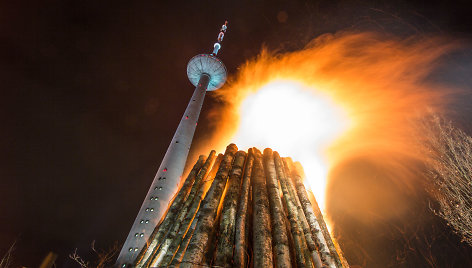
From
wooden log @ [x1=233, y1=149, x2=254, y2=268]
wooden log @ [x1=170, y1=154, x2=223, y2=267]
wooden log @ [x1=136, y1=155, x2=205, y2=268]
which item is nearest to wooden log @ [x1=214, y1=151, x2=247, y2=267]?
wooden log @ [x1=233, y1=149, x2=254, y2=268]

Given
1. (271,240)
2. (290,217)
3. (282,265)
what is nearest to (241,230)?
(271,240)

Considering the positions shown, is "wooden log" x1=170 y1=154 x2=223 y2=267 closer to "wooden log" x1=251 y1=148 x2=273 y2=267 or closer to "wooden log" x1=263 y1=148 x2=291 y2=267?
"wooden log" x1=251 y1=148 x2=273 y2=267

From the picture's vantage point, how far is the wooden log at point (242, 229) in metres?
5.87

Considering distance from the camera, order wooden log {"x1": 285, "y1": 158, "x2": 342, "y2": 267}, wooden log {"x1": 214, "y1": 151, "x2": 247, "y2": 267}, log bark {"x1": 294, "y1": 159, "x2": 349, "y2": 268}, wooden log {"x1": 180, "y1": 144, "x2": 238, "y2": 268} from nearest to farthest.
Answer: wooden log {"x1": 180, "y1": 144, "x2": 238, "y2": 268} < wooden log {"x1": 214, "y1": 151, "x2": 247, "y2": 267} < wooden log {"x1": 285, "y1": 158, "x2": 342, "y2": 267} < log bark {"x1": 294, "y1": 159, "x2": 349, "y2": 268}

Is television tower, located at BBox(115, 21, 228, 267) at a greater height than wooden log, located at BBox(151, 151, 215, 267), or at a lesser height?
greater

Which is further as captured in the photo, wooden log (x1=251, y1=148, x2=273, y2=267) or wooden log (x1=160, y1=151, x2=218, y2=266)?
wooden log (x1=160, y1=151, x2=218, y2=266)

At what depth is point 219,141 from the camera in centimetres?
2772

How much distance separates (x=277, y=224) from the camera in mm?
7020

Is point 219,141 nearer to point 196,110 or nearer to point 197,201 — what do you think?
point 196,110

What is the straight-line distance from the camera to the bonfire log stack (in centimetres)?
600

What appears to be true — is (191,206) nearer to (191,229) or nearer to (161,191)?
(191,229)

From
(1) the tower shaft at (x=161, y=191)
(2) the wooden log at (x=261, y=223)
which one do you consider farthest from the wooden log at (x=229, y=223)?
(1) the tower shaft at (x=161, y=191)

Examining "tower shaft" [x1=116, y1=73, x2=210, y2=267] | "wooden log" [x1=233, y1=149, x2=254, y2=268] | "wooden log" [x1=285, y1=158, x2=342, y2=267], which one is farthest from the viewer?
"tower shaft" [x1=116, y1=73, x2=210, y2=267]

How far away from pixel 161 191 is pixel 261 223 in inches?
732
